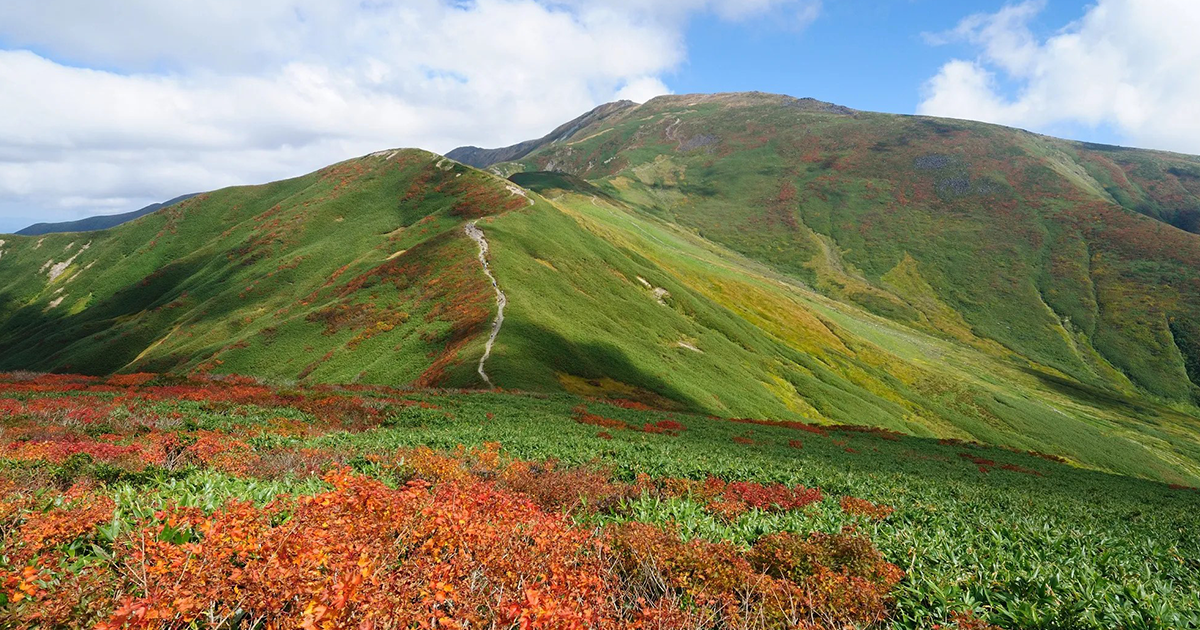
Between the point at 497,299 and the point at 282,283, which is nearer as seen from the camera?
the point at 497,299

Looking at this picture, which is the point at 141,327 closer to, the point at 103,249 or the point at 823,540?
the point at 103,249

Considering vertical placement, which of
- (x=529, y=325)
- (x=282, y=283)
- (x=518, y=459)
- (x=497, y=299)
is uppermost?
(x=282, y=283)

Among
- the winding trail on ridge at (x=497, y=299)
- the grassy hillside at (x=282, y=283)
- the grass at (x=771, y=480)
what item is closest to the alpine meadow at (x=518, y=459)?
the grass at (x=771, y=480)

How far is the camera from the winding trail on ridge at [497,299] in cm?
4818

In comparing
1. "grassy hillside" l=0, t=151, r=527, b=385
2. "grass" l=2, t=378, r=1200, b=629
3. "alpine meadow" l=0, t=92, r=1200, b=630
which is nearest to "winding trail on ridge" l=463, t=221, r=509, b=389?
"alpine meadow" l=0, t=92, r=1200, b=630

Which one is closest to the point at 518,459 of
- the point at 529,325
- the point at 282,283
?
the point at 529,325

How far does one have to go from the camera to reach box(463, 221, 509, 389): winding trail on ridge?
48181 millimetres

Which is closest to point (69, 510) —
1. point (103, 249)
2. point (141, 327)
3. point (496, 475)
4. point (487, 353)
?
point (496, 475)

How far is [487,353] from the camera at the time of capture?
1966 inches

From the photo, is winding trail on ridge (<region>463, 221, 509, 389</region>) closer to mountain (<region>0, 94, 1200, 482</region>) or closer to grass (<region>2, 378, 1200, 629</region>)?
mountain (<region>0, 94, 1200, 482</region>)

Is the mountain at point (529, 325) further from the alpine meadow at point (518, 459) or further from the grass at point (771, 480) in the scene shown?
the grass at point (771, 480)

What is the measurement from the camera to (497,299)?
199ft

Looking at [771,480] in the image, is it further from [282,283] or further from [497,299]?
[282,283]

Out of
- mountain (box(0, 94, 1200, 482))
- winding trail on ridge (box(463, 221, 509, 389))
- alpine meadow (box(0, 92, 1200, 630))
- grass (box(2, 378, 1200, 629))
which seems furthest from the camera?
mountain (box(0, 94, 1200, 482))
